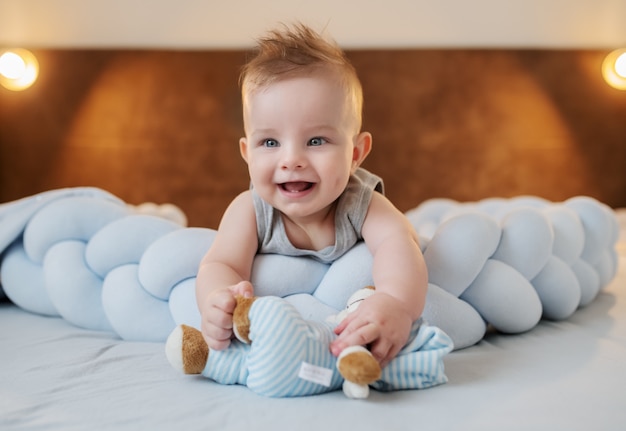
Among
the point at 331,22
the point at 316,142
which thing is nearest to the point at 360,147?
the point at 316,142

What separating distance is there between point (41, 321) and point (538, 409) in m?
0.91

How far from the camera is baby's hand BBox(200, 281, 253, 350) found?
820 millimetres

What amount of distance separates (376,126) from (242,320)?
1.89 meters

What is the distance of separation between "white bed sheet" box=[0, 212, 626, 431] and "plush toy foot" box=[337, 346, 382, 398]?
0.01 meters

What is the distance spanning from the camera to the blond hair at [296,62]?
3.13 ft

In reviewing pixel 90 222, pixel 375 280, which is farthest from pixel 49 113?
pixel 375 280

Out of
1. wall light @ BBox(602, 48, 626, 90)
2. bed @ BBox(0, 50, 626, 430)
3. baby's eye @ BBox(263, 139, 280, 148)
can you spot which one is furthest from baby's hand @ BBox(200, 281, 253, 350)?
wall light @ BBox(602, 48, 626, 90)

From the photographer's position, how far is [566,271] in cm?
121

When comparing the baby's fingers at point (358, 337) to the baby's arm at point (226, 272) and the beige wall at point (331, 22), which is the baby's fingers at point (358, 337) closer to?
the baby's arm at point (226, 272)

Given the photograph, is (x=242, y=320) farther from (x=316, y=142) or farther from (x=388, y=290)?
(x=316, y=142)

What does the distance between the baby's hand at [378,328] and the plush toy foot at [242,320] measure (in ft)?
0.36

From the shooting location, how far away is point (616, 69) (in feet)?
8.68

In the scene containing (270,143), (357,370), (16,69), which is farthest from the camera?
(16,69)

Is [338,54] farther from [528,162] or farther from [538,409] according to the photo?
[528,162]
